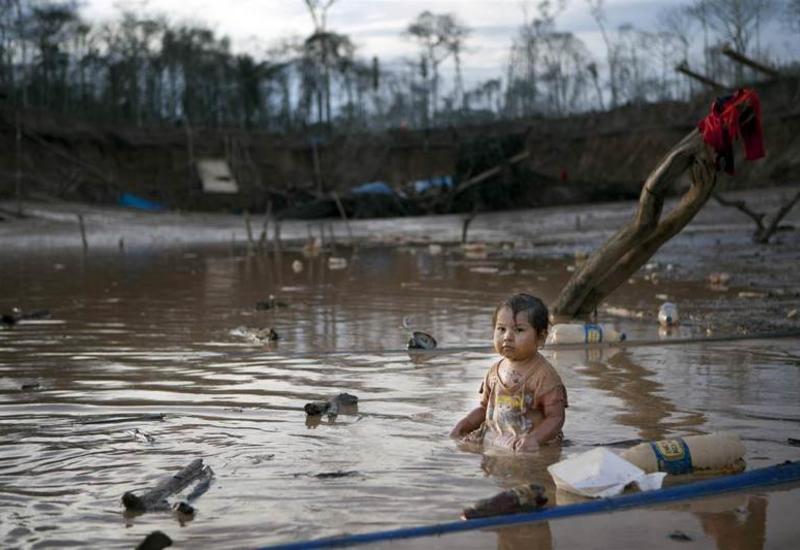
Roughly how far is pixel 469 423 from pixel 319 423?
2.73ft

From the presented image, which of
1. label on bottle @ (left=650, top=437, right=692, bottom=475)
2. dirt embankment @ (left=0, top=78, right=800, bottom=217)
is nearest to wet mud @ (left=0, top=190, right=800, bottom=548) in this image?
label on bottle @ (left=650, top=437, right=692, bottom=475)

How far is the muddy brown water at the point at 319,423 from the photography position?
3.77 m

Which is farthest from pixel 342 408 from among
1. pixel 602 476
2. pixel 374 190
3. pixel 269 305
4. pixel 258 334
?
pixel 374 190

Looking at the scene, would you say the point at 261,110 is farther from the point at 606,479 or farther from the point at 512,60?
the point at 606,479

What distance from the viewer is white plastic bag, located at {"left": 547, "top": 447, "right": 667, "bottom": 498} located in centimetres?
402

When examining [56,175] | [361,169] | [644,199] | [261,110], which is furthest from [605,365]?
[261,110]

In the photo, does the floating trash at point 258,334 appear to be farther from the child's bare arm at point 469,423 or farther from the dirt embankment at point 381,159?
the dirt embankment at point 381,159

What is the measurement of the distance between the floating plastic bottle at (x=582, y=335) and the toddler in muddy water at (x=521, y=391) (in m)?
3.25

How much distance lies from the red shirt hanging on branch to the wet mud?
144 centimetres

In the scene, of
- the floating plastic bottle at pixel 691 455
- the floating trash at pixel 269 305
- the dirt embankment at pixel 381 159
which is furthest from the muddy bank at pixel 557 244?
the floating plastic bottle at pixel 691 455

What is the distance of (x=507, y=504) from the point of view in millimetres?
3740

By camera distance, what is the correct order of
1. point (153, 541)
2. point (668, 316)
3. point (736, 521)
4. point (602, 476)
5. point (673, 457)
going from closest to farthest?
point (153, 541) < point (736, 521) < point (602, 476) < point (673, 457) < point (668, 316)

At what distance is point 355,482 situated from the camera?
4383 millimetres

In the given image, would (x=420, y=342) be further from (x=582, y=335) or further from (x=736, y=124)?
(x=736, y=124)
